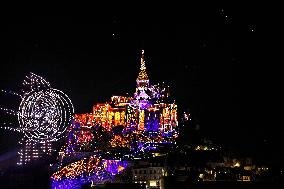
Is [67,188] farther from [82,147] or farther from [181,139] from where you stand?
[181,139]

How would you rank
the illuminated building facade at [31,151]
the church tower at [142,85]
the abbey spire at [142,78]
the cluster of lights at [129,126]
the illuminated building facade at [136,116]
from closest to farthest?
the cluster of lights at [129,126], the illuminated building facade at [31,151], the illuminated building facade at [136,116], the church tower at [142,85], the abbey spire at [142,78]

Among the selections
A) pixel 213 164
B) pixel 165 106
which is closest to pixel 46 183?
pixel 213 164

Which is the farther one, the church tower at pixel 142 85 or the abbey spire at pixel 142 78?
the abbey spire at pixel 142 78

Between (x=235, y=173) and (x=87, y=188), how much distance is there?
12.7 meters

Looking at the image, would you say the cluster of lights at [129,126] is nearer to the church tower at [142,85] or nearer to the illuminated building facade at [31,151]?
the church tower at [142,85]

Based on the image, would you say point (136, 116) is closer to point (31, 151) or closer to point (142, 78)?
point (142, 78)

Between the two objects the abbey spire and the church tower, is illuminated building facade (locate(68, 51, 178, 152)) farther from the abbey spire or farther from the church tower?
the abbey spire

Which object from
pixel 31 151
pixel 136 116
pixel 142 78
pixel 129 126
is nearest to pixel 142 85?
pixel 142 78

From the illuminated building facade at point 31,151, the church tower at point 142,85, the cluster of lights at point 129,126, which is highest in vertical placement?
the church tower at point 142,85

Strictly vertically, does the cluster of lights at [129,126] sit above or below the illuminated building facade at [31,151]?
above

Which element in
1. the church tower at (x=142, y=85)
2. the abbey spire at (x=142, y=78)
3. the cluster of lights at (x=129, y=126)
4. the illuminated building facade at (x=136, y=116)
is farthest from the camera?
the abbey spire at (x=142, y=78)

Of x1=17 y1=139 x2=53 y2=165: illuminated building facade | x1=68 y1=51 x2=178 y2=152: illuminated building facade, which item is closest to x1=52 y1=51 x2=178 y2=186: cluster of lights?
x1=68 y1=51 x2=178 y2=152: illuminated building facade

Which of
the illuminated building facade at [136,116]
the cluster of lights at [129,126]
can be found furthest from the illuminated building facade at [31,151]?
the illuminated building facade at [136,116]

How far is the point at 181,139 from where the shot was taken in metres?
47.2
